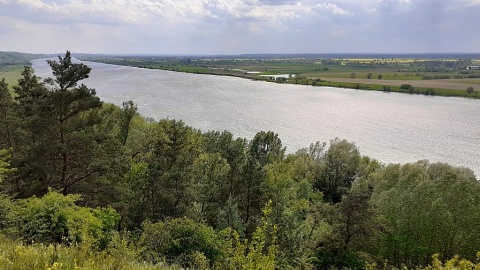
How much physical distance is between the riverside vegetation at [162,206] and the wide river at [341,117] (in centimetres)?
2434

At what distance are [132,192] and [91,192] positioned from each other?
1788mm

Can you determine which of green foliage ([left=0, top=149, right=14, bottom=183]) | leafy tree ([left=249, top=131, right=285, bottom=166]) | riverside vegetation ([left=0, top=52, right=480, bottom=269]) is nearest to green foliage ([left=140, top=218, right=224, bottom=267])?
riverside vegetation ([left=0, top=52, right=480, bottom=269])

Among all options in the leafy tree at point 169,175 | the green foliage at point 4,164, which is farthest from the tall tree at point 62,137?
the leafy tree at point 169,175

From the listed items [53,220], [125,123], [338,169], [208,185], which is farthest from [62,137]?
[338,169]

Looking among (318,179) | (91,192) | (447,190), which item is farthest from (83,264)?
(318,179)

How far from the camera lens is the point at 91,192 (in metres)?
16.3

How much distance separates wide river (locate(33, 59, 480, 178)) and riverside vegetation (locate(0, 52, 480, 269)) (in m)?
24.3

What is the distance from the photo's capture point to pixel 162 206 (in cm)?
1712

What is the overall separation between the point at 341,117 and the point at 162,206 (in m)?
54.6

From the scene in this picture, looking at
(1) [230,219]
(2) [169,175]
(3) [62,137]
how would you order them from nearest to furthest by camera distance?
(3) [62,137], (2) [169,175], (1) [230,219]

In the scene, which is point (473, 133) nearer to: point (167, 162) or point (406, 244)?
point (406, 244)

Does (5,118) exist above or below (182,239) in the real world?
above

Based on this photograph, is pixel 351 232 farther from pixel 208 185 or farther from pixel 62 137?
pixel 62 137

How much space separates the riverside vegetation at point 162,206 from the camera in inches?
433
